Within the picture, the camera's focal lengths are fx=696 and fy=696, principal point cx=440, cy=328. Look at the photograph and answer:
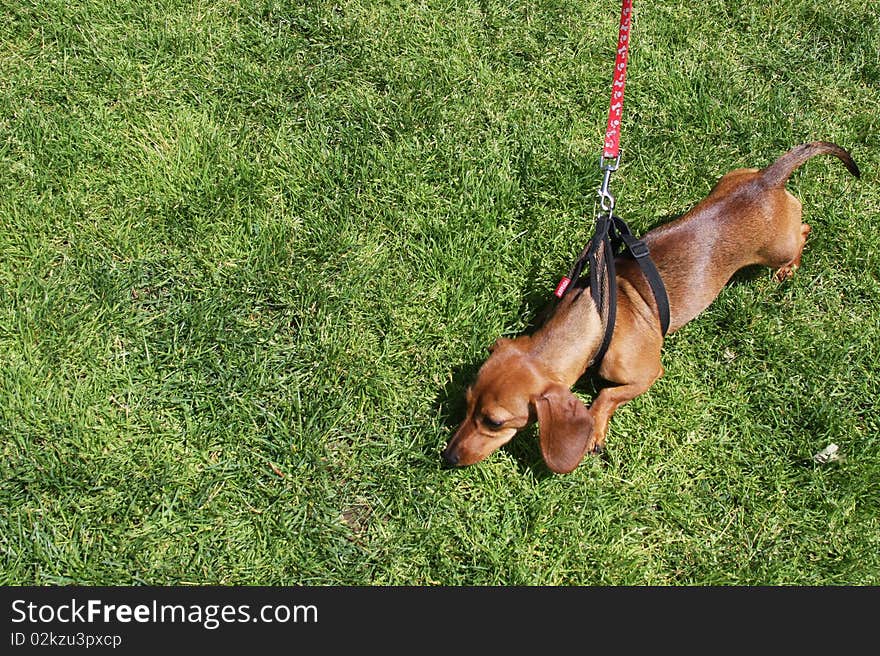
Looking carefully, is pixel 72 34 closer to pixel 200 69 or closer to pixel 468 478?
pixel 200 69

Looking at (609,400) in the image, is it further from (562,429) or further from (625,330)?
(562,429)

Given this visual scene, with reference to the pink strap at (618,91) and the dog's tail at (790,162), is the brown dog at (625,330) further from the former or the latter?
the pink strap at (618,91)

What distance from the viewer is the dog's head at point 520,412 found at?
9.67ft

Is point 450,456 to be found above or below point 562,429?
below

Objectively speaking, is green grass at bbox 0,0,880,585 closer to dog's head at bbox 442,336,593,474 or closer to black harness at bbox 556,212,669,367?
dog's head at bbox 442,336,593,474

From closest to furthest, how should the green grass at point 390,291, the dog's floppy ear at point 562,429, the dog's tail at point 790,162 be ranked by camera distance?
the dog's floppy ear at point 562,429, the green grass at point 390,291, the dog's tail at point 790,162

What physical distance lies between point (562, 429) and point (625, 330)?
2.39 feet

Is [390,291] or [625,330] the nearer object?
[625,330]

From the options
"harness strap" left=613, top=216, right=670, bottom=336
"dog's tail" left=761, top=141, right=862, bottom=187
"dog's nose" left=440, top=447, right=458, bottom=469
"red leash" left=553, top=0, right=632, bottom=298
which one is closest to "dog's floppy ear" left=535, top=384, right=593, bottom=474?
"dog's nose" left=440, top=447, right=458, bottom=469

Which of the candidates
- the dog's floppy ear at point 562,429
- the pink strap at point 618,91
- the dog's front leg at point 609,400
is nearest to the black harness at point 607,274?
the dog's front leg at point 609,400

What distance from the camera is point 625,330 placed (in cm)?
339

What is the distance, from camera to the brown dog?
2.98 m

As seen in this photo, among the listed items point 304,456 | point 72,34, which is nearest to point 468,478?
point 304,456

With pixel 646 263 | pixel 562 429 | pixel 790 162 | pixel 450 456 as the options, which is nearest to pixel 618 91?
pixel 646 263
